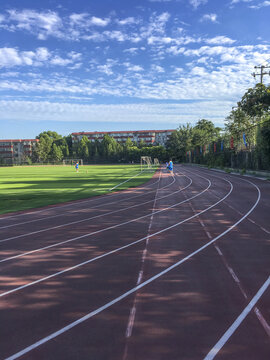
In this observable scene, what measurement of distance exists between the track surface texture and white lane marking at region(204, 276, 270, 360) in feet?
0.05

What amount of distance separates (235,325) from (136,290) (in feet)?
5.99

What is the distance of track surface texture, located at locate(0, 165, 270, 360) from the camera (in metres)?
3.57

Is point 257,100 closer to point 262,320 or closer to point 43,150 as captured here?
point 262,320

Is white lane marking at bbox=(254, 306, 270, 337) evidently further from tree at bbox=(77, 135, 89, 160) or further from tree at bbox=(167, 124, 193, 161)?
tree at bbox=(77, 135, 89, 160)

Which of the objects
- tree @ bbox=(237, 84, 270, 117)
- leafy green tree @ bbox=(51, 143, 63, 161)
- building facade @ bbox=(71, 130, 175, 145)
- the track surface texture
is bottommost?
the track surface texture

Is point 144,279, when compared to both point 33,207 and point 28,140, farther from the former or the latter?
point 28,140

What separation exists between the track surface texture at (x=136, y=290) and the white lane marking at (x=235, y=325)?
0.05 ft

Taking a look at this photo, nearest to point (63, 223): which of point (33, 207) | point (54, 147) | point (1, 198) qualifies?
point (33, 207)

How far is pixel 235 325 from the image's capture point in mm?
3963

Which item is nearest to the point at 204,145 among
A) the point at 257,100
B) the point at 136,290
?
the point at 257,100

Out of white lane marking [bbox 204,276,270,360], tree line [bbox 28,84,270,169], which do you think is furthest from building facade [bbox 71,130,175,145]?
white lane marking [bbox 204,276,270,360]

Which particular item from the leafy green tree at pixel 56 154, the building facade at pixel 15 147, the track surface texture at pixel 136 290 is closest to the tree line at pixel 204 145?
the leafy green tree at pixel 56 154

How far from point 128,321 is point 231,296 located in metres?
1.94

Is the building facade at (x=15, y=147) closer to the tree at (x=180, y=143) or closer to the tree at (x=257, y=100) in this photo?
the tree at (x=180, y=143)
